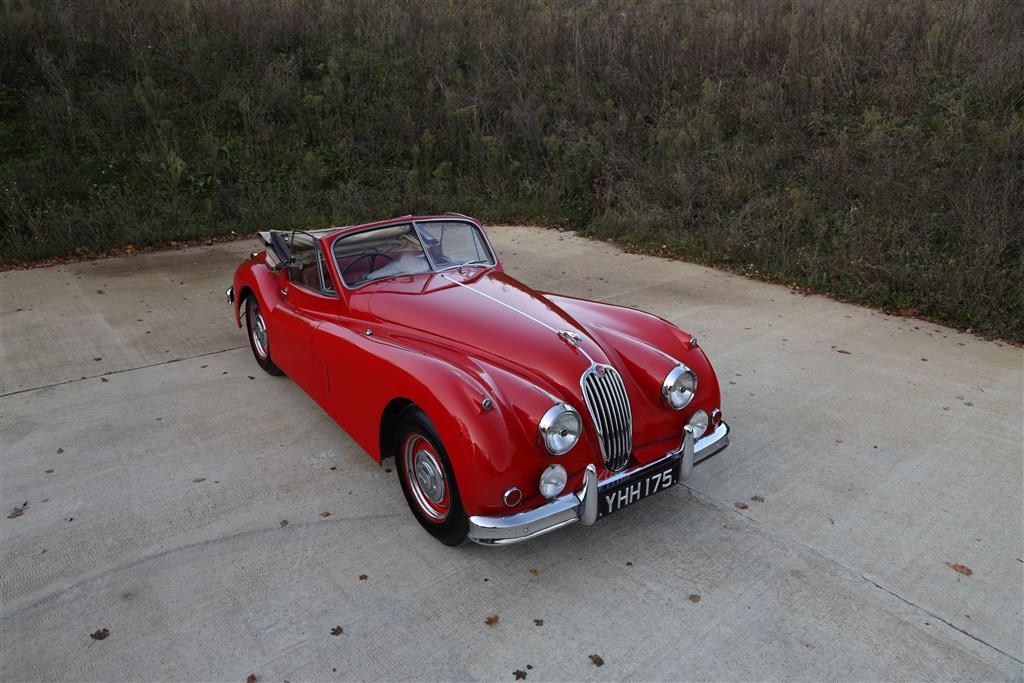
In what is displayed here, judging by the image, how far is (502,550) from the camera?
3467 millimetres

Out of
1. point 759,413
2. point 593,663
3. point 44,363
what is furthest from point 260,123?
point 593,663

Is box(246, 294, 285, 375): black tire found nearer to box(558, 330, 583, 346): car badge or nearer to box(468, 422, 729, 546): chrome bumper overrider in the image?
box(558, 330, 583, 346): car badge

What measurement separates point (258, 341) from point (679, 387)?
3659mm

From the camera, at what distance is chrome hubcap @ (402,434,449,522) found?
11.1 feet

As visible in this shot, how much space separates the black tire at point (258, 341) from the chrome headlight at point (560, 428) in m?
3.07

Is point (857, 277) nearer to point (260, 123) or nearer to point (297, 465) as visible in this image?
point (297, 465)

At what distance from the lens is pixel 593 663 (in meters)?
2.76

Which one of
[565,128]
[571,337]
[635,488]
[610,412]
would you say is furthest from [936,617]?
[565,128]

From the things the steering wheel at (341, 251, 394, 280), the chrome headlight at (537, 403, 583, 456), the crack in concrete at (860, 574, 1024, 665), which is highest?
the steering wheel at (341, 251, 394, 280)

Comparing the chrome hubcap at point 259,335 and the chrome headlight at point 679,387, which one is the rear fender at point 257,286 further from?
the chrome headlight at point 679,387

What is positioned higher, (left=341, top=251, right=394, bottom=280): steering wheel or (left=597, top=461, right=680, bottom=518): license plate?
(left=341, top=251, right=394, bottom=280): steering wheel

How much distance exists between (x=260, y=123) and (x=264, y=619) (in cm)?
1097

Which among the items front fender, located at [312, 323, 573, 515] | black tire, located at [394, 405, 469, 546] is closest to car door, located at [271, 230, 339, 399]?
front fender, located at [312, 323, 573, 515]

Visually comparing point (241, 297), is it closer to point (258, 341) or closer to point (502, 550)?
point (258, 341)
